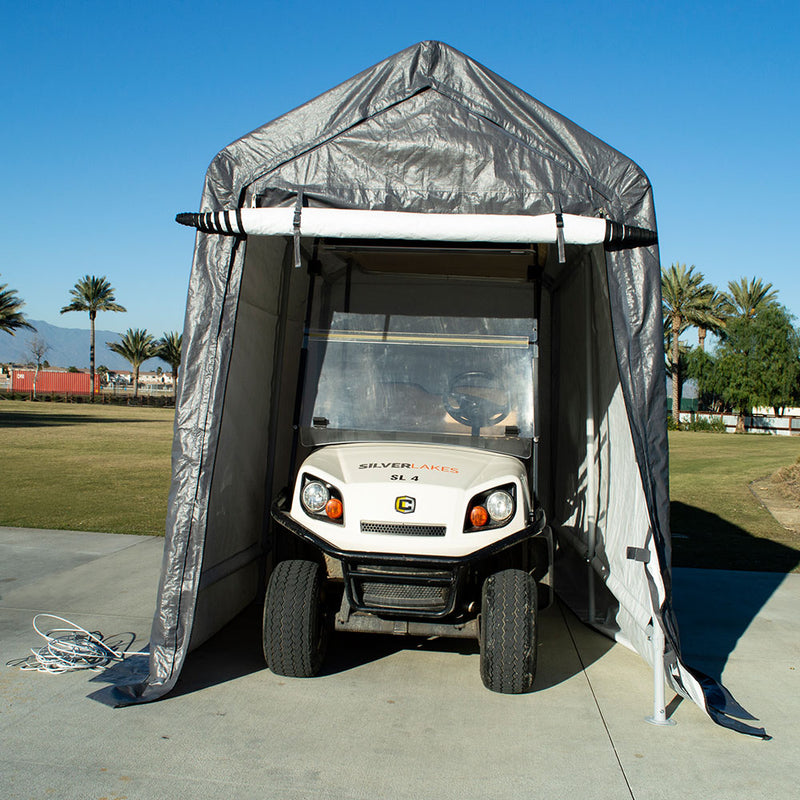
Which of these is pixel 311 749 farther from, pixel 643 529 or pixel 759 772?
pixel 643 529

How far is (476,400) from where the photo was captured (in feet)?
18.5

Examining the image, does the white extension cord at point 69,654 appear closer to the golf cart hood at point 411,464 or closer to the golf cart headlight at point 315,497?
the golf cart headlight at point 315,497

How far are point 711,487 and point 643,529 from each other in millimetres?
12367

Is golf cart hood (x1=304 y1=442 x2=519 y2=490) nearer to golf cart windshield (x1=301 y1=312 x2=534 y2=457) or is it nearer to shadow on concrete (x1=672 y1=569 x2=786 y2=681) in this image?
golf cart windshield (x1=301 y1=312 x2=534 y2=457)

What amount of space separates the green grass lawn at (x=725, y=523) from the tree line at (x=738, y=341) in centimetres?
3233

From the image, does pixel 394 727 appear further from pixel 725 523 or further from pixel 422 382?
pixel 725 523

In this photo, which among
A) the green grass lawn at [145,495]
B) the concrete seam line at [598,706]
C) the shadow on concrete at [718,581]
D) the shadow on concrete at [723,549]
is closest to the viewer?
the concrete seam line at [598,706]

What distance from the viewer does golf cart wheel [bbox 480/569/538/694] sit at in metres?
4.42

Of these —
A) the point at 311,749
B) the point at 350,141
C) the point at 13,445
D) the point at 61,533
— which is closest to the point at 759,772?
the point at 311,749

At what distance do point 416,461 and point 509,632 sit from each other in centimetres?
115

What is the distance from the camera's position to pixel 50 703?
426 centimetres

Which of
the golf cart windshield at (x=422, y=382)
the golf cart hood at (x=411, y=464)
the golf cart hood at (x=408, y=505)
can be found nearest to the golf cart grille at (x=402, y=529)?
the golf cart hood at (x=408, y=505)

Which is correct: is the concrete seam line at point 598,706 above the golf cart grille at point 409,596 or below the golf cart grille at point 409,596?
below

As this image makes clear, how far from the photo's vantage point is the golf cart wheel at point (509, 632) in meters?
4.42
